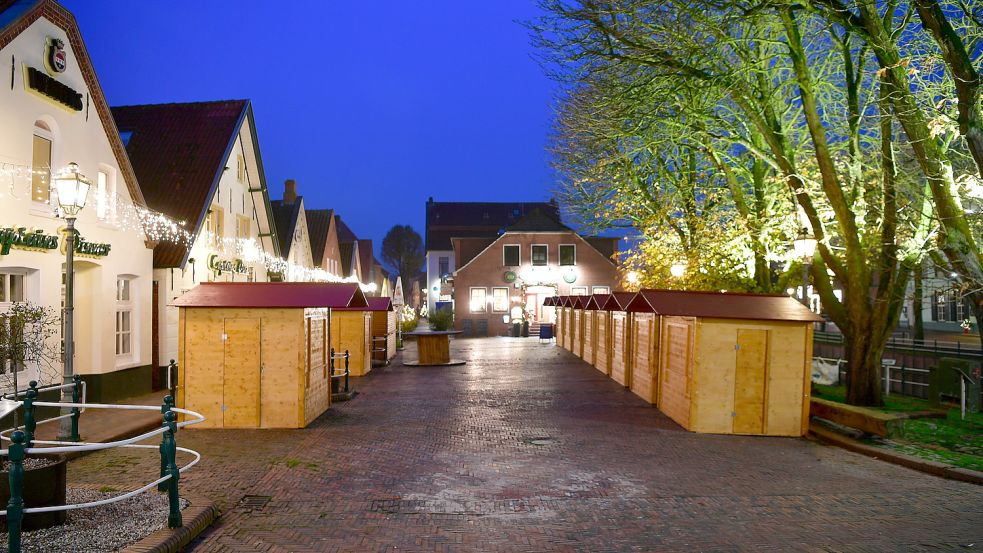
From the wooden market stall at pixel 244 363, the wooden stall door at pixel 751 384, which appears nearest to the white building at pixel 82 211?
the wooden market stall at pixel 244 363

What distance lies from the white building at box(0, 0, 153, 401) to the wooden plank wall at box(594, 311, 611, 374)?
12689 mm

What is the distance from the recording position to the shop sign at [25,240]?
36.8ft

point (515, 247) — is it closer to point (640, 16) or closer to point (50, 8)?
point (640, 16)

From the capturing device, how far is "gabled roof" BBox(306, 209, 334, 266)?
136 feet

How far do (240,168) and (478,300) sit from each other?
2572cm

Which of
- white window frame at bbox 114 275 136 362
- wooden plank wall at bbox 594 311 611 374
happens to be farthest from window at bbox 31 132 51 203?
wooden plank wall at bbox 594 311 611 374

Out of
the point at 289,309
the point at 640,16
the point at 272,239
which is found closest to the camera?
the point at 289,309

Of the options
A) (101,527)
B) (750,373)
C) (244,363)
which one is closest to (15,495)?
(101,527)

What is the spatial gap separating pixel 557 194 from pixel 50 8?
18636 millimetres

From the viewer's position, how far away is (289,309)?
12.3 meters

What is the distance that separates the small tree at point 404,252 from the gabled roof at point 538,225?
1868 inches

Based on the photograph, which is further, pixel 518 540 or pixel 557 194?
pixel 557 194

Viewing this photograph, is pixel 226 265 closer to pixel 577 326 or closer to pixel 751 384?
pixel 577 326

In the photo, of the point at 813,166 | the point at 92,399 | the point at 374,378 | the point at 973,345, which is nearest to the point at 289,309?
the point at 92,399
